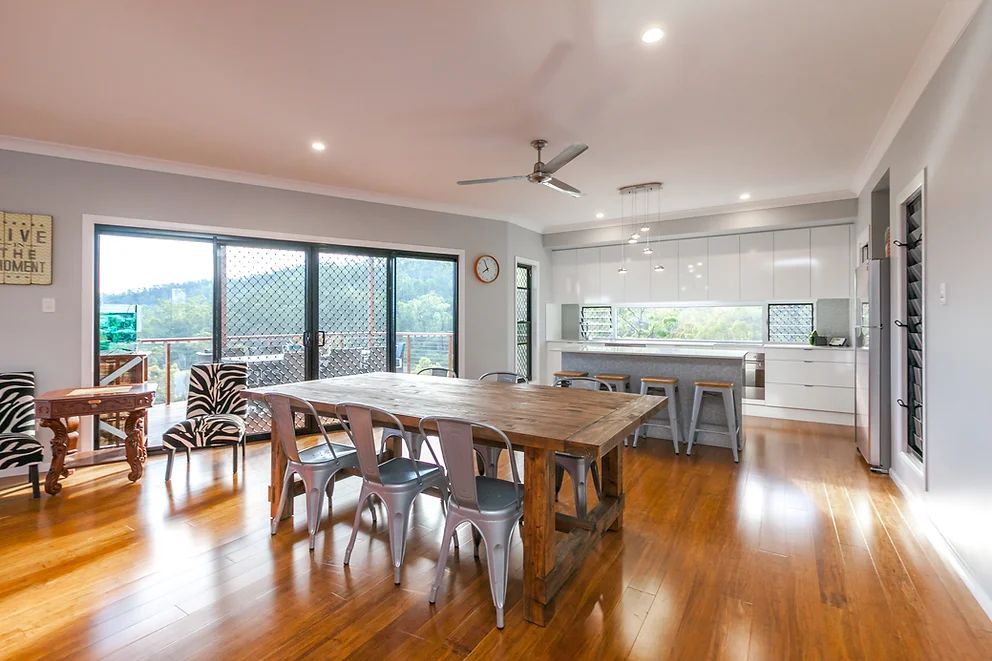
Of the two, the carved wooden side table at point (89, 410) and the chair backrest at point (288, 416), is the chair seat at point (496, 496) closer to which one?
the chair backrest at point (288, 416)

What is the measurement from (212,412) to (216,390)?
0.62ft

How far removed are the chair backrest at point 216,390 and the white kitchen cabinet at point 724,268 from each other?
5.63 m

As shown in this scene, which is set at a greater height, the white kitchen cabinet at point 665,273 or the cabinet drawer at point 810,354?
the white kitchen cabinet at point 665,273

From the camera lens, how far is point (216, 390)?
162 inches

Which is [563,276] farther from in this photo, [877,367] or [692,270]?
[877,367]

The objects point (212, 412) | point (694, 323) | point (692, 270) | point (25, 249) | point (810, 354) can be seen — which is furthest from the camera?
point (694, 323)

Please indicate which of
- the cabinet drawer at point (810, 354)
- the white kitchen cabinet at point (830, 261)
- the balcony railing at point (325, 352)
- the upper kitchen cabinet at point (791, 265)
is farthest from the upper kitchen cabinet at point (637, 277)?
the balcony railing at point (325, 352)

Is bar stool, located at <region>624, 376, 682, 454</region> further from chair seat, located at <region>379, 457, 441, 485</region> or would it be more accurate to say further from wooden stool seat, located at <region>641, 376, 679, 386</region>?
chair seat, located at <region>379, 457, 441, 485</region>

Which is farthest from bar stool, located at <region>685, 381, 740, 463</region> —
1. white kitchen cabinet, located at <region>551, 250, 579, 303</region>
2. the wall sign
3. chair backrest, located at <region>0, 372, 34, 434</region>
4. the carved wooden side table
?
the wall sign

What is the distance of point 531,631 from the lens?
1.89 meters

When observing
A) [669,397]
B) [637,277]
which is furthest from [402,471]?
[637,277]

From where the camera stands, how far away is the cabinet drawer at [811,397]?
5273 mm

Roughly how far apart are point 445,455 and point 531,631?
0.77 m

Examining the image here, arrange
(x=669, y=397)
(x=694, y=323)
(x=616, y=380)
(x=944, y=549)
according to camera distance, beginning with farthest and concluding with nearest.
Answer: (x=694, y=323), (x=616, y=380), (x=669, y=397), (x=944, y=549)
